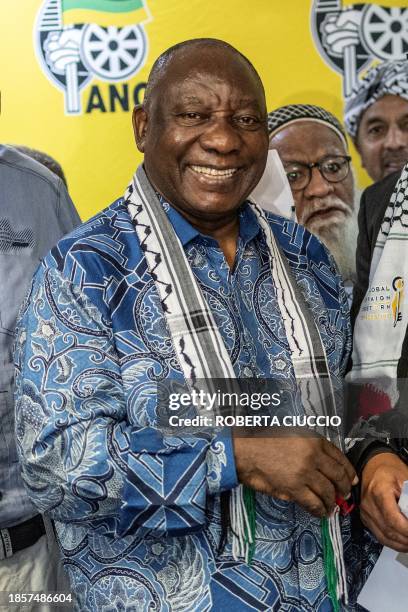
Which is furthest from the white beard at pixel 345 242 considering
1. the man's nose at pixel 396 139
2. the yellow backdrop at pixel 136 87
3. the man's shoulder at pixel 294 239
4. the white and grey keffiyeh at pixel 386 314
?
the man's shoulder at pixel 294 239

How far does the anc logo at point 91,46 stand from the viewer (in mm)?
2654

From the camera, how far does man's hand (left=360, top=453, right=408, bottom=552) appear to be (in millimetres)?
1668

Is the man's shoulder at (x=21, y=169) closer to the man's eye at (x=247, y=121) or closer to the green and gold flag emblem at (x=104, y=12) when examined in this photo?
the green and gold flag emblem at (x=104, y=12)

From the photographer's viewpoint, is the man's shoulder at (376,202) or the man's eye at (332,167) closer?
the man's shoulder at (376,202)

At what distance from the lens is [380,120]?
2787mm

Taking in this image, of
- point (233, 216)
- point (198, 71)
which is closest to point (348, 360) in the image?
point (233, 216)

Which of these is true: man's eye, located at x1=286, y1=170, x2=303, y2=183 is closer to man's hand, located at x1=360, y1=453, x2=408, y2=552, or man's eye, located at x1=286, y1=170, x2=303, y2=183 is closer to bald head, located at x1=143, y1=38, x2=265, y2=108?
bald head, located at x1=143, y1=38, x2=265, y2=108

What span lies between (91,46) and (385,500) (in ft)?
5.67

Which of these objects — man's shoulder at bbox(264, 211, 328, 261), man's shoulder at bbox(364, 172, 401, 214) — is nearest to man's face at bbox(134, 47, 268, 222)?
man's shoulder at bbox(264, 211, 328, 261)

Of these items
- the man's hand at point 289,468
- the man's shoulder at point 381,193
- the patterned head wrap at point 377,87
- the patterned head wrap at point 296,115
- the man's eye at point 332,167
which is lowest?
the man's hand at point 289,468

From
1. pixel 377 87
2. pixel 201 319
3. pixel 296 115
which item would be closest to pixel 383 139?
pixel 377 87

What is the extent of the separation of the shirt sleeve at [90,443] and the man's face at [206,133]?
0.35 meters

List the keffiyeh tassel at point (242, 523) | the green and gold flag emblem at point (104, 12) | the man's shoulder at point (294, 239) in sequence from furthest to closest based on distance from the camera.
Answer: the green and gold flag emblem at point (104, 12)
the man's shoulder at point (294, 239)
the keffiyeh tassel at point (242, 523)

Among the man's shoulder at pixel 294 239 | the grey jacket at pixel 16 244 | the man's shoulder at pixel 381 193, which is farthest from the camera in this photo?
the man's shoulder at pixel 381 193
